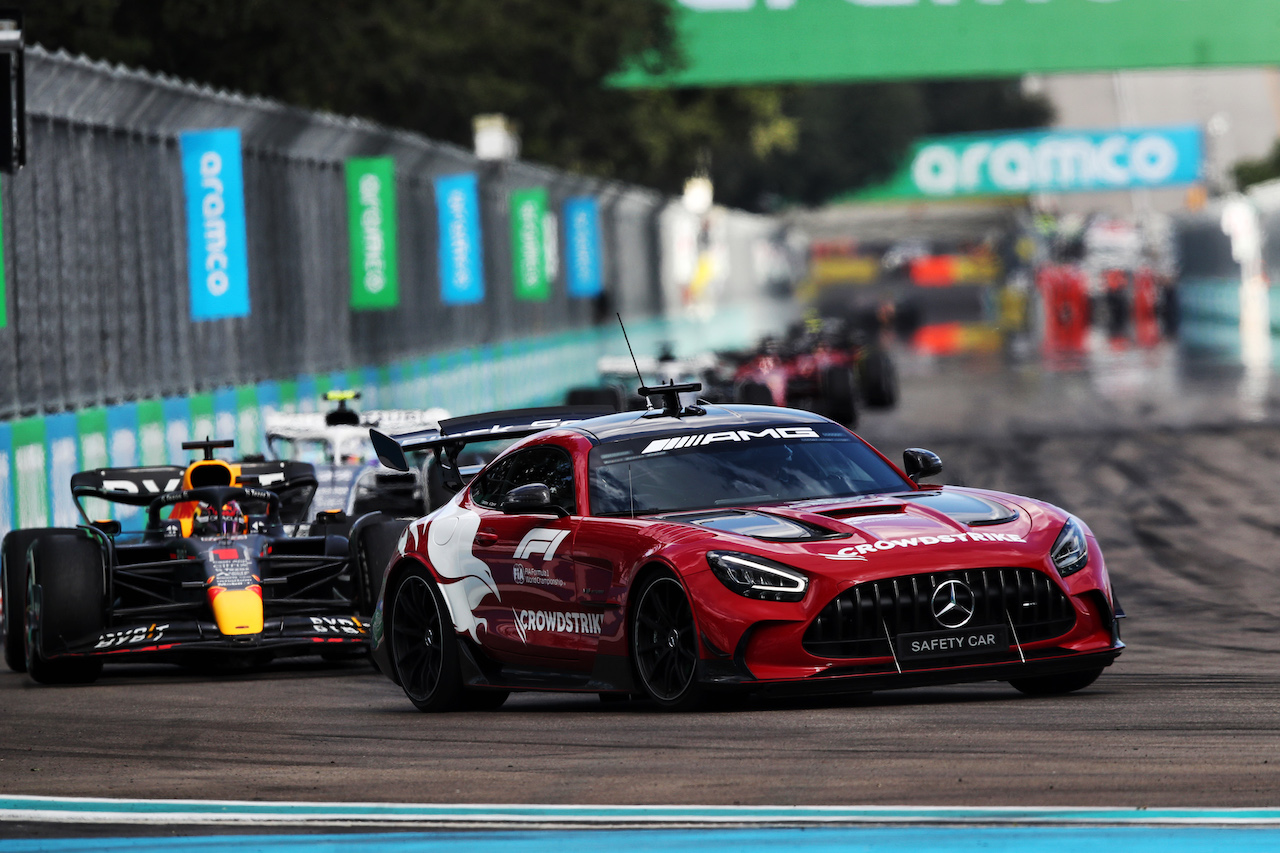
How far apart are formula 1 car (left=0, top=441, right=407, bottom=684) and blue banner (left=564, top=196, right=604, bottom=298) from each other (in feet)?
88.2

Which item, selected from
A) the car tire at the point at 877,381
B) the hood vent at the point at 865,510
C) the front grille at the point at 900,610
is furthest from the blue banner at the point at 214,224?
the car tire at the point at 877,381

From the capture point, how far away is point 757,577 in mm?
9023

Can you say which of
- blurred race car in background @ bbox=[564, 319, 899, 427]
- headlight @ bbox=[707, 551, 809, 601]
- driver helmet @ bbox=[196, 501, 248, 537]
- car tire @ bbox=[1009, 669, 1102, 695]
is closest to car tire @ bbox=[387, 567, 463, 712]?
headlight @ bbox=[707, 551, 809, 601]

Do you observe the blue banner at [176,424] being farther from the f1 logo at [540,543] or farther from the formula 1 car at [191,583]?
the f1 logo at [540,543]

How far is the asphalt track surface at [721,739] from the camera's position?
24.4 ft

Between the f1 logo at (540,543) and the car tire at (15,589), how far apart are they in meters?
3.33

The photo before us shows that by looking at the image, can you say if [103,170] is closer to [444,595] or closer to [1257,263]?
[444,595]

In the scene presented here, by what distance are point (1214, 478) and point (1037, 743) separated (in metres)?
14.1

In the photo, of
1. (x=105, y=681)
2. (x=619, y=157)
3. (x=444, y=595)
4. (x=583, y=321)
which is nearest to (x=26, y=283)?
(x=105, y=681)

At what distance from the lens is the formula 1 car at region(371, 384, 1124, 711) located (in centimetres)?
902

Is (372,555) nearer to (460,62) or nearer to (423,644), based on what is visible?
(423,644)

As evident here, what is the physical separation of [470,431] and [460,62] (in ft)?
109

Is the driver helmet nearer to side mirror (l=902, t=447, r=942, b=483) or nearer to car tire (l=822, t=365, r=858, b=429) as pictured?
side mirror (l=902, t=447, r=942, b=483)

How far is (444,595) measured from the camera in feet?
34.6
